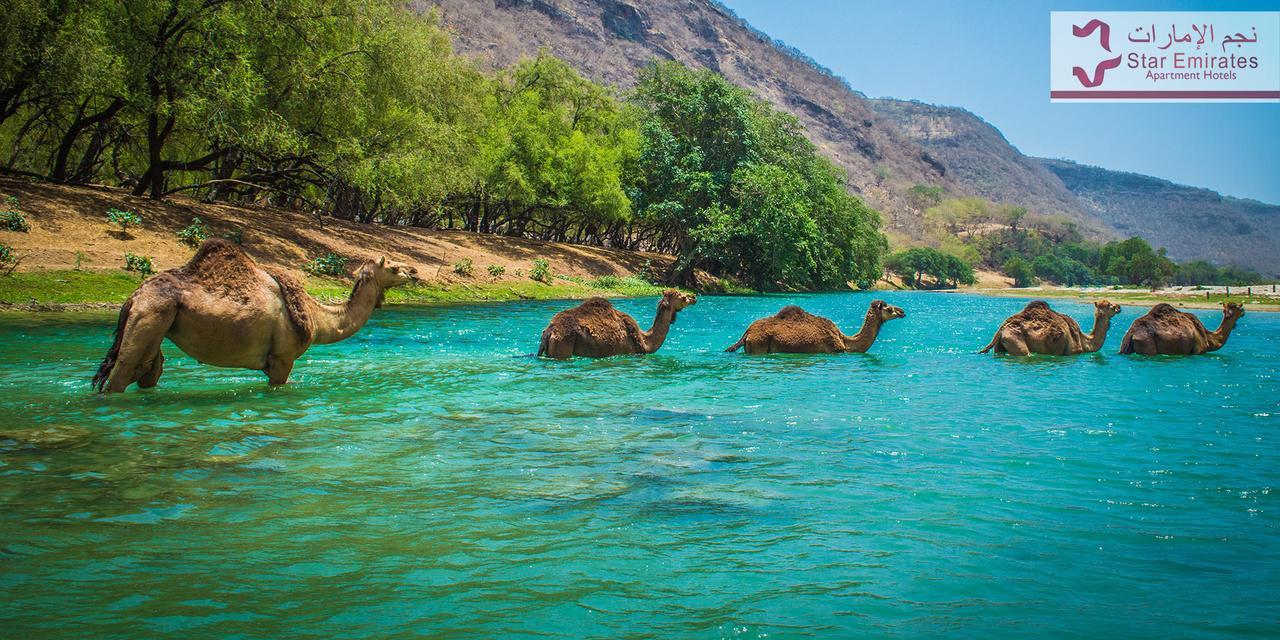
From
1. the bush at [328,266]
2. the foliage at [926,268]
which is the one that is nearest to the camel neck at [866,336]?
the bush at [328,266]

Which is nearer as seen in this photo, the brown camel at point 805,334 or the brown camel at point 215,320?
the brown camel at point 215,320

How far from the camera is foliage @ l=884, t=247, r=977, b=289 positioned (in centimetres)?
13638

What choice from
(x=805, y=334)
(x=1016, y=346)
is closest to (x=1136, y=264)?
(x=1016, y=346)

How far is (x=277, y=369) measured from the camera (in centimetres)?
1294

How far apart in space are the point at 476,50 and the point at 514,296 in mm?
123746

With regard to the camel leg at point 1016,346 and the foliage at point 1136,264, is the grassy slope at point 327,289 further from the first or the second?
the foliage at point 1136,264

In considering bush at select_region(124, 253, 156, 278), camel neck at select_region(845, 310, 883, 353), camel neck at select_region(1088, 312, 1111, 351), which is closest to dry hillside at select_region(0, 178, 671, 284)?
bush at select_region(124, 253, 156, 278)

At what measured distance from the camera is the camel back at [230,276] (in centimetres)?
1177

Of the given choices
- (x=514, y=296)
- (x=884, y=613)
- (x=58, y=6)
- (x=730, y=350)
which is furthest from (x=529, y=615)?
(x=514, y=296)

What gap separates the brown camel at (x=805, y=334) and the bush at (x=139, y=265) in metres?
19.0

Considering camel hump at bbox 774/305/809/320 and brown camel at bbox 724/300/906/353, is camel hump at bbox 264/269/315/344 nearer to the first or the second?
brown camel at bbox 724/300/906/353

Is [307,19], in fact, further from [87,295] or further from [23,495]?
[23,495]

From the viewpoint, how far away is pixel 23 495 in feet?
22.6

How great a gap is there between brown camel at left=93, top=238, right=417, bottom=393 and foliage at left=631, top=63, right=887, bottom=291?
158ft
